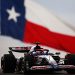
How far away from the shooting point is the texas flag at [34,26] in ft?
78.0

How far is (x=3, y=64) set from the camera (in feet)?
67.7

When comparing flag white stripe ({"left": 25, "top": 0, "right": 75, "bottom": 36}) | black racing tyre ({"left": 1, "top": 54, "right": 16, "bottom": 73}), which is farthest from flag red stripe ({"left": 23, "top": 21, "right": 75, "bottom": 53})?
black racing tyre ({"left": 1, "top": 54, "right": 16, "bottom": 73})

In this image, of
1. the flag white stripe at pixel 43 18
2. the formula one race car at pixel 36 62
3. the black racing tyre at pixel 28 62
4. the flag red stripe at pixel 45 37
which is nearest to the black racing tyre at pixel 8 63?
the formula one race car at pixel 36 62

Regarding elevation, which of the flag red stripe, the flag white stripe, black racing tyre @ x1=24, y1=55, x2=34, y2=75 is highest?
the flag white stripe

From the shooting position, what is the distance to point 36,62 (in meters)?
19.8

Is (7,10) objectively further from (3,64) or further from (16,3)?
(3,64)

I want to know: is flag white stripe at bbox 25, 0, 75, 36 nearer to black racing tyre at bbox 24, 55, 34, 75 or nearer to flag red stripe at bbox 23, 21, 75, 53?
flag red stripe at bbox 23, 21, 75, 53

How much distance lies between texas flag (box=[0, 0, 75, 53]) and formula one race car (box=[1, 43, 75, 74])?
9.05 ft

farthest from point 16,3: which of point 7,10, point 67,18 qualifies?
point 67,18

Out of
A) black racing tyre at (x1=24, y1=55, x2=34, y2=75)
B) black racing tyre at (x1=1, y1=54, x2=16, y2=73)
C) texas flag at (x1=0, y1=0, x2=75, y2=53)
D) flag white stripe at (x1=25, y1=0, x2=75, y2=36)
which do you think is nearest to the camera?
black racing tyre at (x1=24, y1=55, x2=34, y2=75)

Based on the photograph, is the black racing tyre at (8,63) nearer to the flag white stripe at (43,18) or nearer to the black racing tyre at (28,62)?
the black racing tyre at (28,62)

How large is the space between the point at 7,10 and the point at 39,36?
1.60 metres

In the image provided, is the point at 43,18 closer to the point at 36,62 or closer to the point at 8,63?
the point at 8,63

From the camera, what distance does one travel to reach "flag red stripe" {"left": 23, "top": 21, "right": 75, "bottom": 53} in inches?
937
